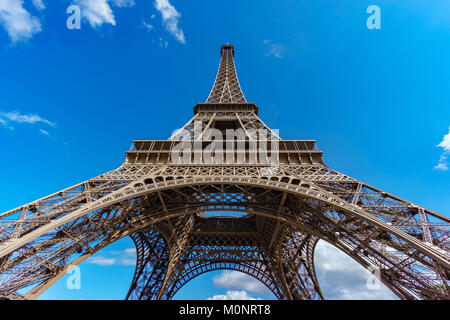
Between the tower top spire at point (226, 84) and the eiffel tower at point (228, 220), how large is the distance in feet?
1.75

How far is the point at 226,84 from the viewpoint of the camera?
23.9m

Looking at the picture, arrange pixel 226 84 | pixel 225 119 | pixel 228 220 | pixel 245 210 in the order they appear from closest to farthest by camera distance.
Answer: pixel 245 210 → pixel 225 119 → pixel 228 220 → pixel 226 84

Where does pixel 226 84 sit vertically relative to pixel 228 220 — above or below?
above

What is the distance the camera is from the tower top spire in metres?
21.5

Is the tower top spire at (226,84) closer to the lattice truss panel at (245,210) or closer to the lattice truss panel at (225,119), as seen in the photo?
the lattice truss panel at (225,119)

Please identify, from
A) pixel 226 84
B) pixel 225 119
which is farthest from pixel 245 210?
pixel 226 84

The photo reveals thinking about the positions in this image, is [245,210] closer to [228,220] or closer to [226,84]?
[228,220]

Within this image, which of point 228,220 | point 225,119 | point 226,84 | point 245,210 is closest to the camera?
point 245,210

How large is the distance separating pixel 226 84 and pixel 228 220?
1550cm

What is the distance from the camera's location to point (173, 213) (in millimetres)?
11812

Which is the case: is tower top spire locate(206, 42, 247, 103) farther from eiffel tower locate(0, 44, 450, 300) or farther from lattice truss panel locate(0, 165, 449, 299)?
lattice truss panel locate(0, 165, 449, 299)

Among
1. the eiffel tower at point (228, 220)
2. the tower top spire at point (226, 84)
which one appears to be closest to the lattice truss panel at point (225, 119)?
the eiffel tower at point (228, 220)
